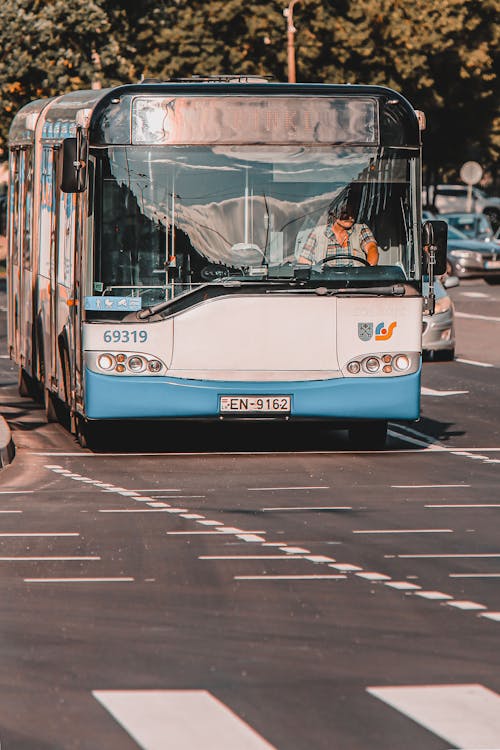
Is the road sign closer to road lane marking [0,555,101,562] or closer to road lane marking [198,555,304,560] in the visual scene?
road lane marking [198,555,304,560]

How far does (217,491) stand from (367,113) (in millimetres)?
3788

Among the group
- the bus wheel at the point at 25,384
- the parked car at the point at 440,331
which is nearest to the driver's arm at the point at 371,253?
the bus wheel at the point at 25,384

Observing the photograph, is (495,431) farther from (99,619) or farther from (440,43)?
(440,43)

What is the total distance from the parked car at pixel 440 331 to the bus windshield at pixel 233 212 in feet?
37.6

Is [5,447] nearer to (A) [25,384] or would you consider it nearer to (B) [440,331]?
(A) [25,384]

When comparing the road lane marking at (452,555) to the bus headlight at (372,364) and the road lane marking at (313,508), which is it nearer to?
the road lane marking at (313,508)

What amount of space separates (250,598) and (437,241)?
760cm

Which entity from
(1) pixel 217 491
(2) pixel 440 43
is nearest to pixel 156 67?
(2) pixel 440 43

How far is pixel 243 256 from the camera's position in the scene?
15445 millimetres

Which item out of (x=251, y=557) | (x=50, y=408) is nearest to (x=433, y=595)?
(x=251, y=557)

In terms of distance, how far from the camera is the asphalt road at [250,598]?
21.6ft

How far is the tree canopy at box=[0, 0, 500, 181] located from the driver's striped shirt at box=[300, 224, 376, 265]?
119ft

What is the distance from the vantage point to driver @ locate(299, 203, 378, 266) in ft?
50.8

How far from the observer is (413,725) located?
6.50 m
